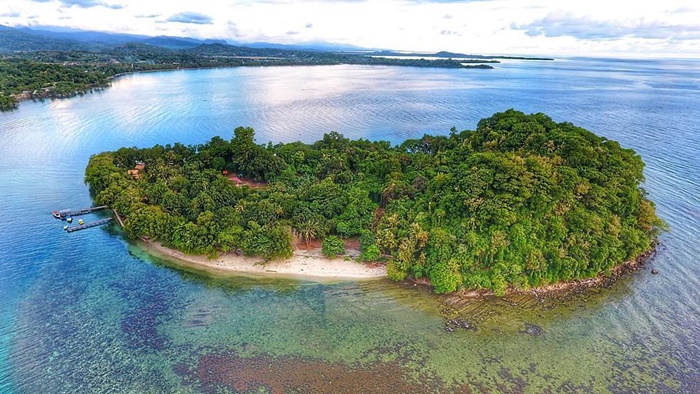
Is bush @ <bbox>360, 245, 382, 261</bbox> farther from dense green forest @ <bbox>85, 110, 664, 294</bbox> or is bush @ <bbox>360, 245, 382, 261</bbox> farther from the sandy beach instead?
the sandy beach

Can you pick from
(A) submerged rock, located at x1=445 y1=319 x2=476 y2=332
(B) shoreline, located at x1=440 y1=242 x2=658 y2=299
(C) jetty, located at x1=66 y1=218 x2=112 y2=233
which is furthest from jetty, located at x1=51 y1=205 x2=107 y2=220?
(B) shoreline, located at x1=440 y1=242 x2=658 y2=299

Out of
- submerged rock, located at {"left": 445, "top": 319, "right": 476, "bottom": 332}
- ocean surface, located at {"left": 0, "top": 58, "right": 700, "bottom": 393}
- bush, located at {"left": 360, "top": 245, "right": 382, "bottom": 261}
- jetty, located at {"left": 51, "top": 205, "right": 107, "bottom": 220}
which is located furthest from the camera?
jetty, located at {"left": 51, "top": 205, "right": 107, "bottom": 220}

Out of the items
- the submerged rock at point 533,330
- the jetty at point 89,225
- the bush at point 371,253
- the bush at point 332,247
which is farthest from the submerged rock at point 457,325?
the jetty at point 89,225

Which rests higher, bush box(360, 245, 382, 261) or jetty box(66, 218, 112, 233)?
bush box(360, 245, 382, 261)

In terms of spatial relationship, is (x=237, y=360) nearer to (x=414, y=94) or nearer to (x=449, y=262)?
(x=449, y=262)

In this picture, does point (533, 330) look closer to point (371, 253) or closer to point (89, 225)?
point (371, 253)

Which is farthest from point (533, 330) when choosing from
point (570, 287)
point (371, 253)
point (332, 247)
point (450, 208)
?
point (332, 247)

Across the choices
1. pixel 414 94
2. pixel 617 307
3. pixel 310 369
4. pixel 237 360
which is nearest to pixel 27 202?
pixel 237 360
